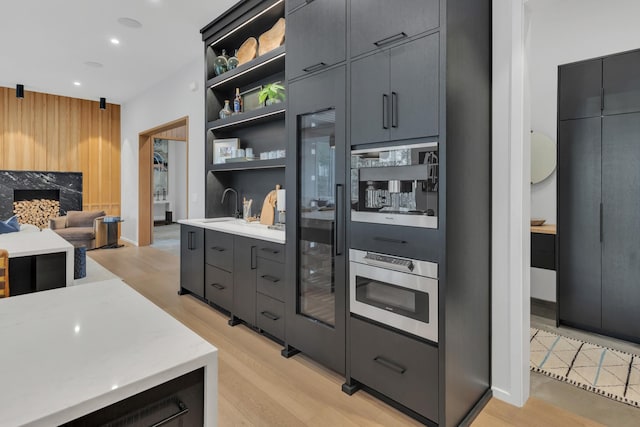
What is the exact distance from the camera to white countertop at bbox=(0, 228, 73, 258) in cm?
207

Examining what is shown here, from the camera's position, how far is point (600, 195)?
115 inches

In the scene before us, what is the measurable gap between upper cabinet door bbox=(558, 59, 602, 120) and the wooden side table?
24.1 feet

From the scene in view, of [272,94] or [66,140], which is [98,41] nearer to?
[272,94]

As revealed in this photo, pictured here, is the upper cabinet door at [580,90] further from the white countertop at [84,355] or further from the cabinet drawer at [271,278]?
the white countertop at [84,355]

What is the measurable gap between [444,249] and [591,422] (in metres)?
1.28

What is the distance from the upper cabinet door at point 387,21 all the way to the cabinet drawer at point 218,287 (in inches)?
88.9

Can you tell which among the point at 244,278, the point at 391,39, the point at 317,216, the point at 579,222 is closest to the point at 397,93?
the point at 391,39

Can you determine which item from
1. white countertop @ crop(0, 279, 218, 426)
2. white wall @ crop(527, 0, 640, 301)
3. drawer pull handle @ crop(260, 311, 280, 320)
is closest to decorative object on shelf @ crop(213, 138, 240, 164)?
drawer pull handle @ crop(260, 311, 280, 320)

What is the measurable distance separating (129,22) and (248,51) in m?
1.54

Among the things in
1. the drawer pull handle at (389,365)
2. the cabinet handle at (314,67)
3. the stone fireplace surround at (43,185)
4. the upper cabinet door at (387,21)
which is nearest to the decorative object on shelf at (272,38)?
the cabinet handle at (314,67)

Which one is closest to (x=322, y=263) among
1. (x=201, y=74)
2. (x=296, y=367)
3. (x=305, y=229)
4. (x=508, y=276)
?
(x=305, y=229)

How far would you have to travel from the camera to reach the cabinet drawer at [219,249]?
3.23 meters

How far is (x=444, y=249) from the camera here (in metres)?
1.72

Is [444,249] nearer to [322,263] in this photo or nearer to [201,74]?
[322,263]
